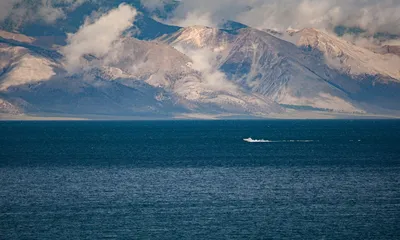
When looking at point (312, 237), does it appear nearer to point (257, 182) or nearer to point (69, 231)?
point (69, 231)

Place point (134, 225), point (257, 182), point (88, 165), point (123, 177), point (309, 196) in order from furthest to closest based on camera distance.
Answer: point (88, 165), point (123, 177), point (257, 182), point (309, 196), point (134, 225)

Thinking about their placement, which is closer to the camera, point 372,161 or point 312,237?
point 312,237

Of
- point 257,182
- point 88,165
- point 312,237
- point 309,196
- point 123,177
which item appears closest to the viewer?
point 312,237

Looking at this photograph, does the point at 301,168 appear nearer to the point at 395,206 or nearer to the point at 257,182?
the point at 257,182

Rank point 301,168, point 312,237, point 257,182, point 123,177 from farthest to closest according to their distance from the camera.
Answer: point 301,168, point 123,177, point 257,182, point 312,237

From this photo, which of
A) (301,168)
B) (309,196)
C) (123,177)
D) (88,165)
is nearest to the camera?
(309,196)

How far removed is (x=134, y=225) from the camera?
3853 inches

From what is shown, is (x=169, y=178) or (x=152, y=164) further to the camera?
(x=152, y=164)

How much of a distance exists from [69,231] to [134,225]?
8.32 m

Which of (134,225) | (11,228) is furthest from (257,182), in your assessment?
(11,228)

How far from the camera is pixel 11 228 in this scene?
95938mm

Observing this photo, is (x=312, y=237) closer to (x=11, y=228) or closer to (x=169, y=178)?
(x=11, y=228)

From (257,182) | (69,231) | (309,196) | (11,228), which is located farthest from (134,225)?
(257,182)

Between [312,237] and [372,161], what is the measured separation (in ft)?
321
